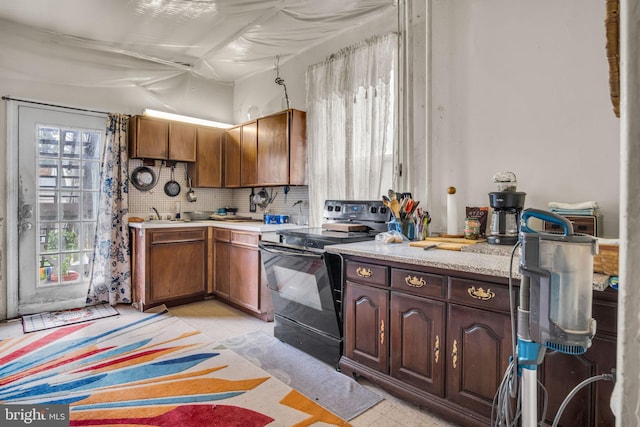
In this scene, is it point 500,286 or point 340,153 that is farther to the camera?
point 340,153

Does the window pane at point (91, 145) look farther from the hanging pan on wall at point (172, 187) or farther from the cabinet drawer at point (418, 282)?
the cabinet drawer at point (418, 282)

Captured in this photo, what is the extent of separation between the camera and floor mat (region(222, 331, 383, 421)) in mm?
1934

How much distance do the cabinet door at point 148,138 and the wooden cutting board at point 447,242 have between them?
2901mm

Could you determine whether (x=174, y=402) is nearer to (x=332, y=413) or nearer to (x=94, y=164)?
(x=332, y=413)

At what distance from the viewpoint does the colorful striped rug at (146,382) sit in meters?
1.80

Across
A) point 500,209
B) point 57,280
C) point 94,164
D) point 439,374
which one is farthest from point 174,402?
point 94,164

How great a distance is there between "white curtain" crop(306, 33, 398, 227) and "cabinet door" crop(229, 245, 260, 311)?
66cm

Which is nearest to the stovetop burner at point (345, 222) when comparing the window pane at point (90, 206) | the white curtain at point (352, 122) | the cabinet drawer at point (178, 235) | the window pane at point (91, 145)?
the white curtain at point (352, 122)

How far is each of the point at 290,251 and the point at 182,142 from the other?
2.21 metres

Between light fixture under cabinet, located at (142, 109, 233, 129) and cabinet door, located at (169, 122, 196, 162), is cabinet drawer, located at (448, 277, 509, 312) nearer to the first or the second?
cabinet door, located at (169, 122, 196, 162)

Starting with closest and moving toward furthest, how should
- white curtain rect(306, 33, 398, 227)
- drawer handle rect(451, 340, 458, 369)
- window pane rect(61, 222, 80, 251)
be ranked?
1. drawer handle rect(451, 340, 458, 369)
2. white curtain rect(306, 33, 398, 227)
3. window pane rect(61, 222, 80, 251)

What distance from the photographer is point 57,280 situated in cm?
347

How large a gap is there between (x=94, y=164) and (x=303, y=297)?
2682mm

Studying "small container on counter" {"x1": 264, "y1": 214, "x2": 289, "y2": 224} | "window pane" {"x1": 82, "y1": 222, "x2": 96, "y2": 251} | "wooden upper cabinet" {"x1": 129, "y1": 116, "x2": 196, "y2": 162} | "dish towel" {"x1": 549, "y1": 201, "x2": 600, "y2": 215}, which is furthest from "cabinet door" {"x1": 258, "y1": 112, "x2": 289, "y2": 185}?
"dish towel" {"x1": 549, "y1": 201, "x2": 600, "y2": 215}
